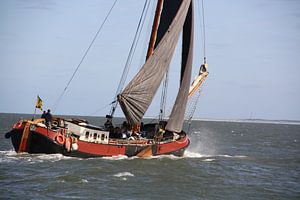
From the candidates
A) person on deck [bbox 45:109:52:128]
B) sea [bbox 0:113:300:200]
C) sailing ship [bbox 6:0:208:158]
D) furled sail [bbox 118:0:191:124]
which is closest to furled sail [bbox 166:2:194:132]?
sailing ship [bbox 6:0:208:158]

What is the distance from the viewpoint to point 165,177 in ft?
93.2

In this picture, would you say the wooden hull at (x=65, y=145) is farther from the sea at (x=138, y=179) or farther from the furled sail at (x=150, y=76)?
the furled sail at (x=150, y=76)

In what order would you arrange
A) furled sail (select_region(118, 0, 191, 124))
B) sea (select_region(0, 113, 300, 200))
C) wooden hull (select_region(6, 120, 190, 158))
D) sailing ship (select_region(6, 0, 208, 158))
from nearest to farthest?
sea (select_region(0, 113, 300, 200)) < wooden hull (select_region(6, 120, 190, 158)) < sailing ship (select_region(6, 0, 208, 158)) < furled sail (select_region(118, 0, 191, 124))

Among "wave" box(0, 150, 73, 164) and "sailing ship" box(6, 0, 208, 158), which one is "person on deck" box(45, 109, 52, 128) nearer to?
"sailing ship" box(6, 0, 208, 158)

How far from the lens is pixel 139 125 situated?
121 ft

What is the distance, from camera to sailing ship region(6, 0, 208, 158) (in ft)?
103

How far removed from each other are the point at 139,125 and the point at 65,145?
7.01m

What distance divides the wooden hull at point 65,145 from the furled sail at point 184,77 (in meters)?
3.33

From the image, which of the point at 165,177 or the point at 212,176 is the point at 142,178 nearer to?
the point at 165,177

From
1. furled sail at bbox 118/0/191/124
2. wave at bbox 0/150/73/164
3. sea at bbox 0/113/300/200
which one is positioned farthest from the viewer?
furled sail at bbox 118/0/191/124

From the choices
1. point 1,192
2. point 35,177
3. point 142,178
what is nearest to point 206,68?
point 142,178

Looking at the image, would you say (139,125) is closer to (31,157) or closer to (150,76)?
(150,76)

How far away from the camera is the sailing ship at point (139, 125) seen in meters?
31.5

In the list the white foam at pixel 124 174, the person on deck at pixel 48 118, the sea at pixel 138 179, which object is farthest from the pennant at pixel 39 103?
the white foam at pixel 124 174
